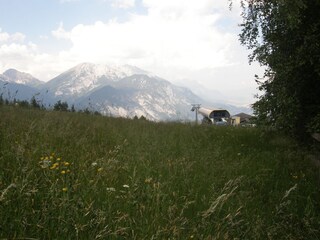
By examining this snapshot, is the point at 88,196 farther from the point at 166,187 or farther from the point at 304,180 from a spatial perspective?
the point at 304,180

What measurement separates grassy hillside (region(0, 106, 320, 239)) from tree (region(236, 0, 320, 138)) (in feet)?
6.29

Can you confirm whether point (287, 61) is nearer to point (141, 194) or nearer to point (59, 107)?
point (141, 194)

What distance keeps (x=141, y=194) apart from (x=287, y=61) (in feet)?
26.7

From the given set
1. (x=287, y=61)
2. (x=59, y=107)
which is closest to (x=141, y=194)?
(x=287, y=61)

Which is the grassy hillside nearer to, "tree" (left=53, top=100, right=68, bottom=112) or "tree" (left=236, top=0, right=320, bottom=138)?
"tree" (left=236, top=0, right=320, bottom=138)

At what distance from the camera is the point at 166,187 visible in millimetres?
4812

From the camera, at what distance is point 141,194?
415cm

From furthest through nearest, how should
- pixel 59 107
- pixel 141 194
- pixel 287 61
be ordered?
pixel 59 107 → pixel 287 61 → pixel 141 194

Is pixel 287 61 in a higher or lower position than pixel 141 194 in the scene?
higher

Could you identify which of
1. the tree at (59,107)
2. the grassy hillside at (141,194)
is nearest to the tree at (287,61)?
the grassy hillside at (141,194)

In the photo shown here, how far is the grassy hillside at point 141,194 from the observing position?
3.12 meters

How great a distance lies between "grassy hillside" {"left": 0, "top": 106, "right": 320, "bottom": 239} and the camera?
312 centimetres

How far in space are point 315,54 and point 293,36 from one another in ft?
4.28

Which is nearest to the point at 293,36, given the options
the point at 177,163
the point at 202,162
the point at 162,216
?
the point at 202,162
